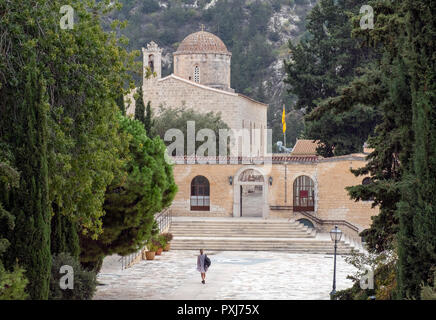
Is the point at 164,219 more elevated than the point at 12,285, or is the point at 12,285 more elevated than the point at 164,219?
the point at 164,219

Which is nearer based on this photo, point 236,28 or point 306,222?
point 306,222

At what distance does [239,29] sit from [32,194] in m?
103

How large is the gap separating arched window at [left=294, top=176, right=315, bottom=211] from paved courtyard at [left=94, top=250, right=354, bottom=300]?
7507 millimetres

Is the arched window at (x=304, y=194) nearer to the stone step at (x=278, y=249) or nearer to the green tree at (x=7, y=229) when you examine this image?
the stone step at (x=278, y=249)

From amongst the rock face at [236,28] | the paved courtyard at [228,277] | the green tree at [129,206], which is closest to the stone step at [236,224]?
the paved courtyard at [228,277]

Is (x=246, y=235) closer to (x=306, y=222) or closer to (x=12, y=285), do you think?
(x=306, y=222)

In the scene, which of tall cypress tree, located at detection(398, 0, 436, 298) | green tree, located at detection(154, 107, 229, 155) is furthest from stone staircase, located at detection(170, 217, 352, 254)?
tall cypress tree, located at detection(398, 0, 436, 298)

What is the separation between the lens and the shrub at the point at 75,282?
1566 centimetres

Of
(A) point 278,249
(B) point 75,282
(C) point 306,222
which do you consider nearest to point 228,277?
(A) point 278,249

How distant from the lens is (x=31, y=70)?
1388cm

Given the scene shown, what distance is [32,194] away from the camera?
44.3 ft

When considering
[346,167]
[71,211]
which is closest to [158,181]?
[71,211]

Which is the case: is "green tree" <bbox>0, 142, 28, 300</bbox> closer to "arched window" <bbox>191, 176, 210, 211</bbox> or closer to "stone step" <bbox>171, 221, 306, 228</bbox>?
"stone step" <bbox>171, 221, 306, 228</bbox>

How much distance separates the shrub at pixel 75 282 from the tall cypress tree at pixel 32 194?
5.58 feet
